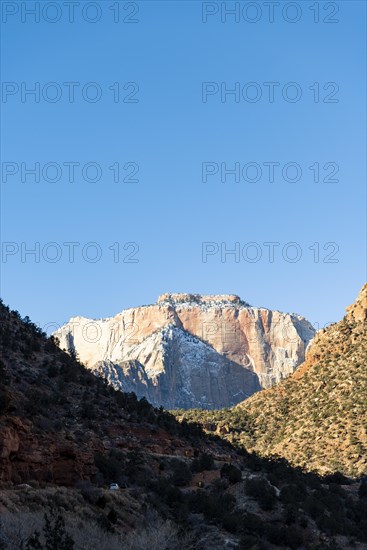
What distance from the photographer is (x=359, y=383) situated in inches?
3250

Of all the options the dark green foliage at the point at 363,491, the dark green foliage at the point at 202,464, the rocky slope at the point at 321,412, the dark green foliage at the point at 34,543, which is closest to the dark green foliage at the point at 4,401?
the dark green foliage at the point at 202,464

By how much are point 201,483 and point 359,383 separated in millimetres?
41565

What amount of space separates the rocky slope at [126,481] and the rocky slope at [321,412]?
50.0ft

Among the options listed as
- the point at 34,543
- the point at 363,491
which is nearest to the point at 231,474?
the point at 363,491

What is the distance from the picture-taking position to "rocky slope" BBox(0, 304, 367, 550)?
31922 millimetres

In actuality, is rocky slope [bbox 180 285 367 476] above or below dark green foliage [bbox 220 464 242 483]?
above

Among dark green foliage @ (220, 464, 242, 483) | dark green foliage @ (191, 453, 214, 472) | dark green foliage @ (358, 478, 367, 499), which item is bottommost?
dark green foliage @ (358, 478, 367, 499)

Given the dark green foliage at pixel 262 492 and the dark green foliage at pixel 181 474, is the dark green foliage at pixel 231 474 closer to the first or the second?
the dark green foliage at pixel 262 492

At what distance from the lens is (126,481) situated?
139 feet

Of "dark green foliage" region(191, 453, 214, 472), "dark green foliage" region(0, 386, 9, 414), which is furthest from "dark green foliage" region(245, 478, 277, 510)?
"dark green foliage" region(0, 386, 9, 414)

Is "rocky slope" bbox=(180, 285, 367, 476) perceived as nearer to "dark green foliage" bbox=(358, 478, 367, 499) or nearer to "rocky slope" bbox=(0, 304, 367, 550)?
"dark green foliage" bbox=(358, 478, 367, 499)

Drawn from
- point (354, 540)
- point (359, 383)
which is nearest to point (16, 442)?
point (354, 540)

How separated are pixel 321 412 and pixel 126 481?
141ft

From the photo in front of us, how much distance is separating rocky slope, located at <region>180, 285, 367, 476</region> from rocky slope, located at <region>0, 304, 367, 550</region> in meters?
15.2
